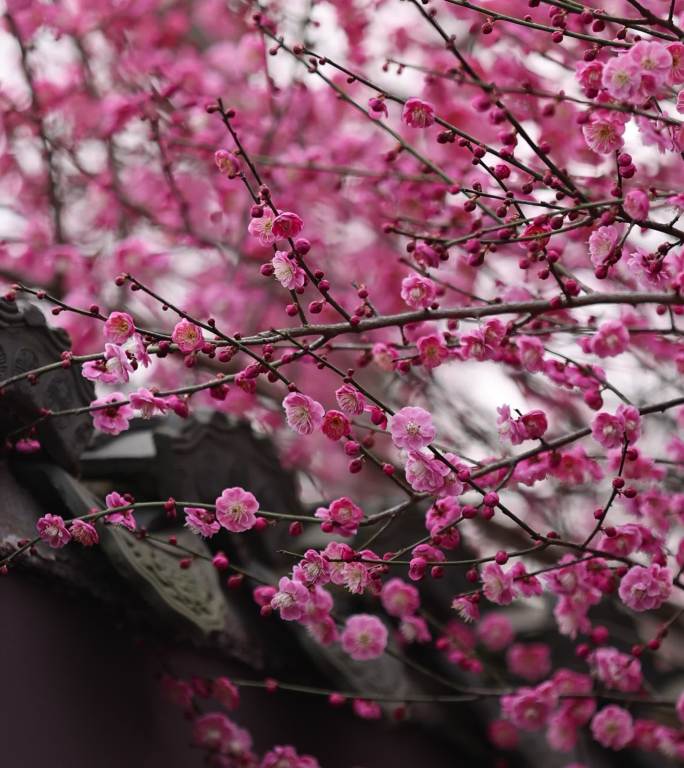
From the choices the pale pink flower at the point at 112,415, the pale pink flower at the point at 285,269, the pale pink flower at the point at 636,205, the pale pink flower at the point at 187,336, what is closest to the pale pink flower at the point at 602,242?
the pale pink flower at the point at 636,205

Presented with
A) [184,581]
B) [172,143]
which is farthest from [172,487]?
[172,143]

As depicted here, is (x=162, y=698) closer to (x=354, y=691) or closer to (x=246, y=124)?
(x=354, y=691)

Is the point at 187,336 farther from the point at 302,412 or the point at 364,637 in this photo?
the point at 364,637

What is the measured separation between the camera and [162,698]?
3.34 metres

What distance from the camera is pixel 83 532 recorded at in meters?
2.79

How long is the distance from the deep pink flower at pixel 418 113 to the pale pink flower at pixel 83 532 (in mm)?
1359

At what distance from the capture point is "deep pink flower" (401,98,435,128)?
2.96m

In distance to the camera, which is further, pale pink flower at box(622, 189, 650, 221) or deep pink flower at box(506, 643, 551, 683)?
deep pink flower at box(506, 643, 551, 683)

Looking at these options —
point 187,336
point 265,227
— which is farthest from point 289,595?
point 265,227

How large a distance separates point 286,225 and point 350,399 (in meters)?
0.47

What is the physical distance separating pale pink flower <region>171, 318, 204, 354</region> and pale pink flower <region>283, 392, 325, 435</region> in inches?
10.9

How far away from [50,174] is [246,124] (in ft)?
3.53

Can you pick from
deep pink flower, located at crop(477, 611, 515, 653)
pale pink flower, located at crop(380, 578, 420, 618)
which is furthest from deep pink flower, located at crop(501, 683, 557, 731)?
deep pink flower, located at crop(477, 611, 515, 653)

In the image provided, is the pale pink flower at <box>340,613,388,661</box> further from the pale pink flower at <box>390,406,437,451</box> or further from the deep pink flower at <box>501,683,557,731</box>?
the pale pink flower at <box>390,406,437,451</box>
